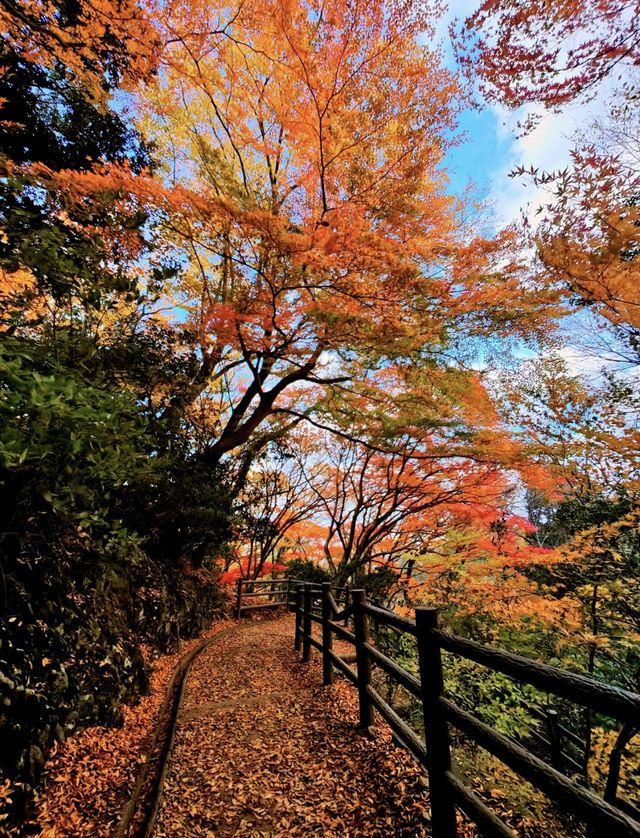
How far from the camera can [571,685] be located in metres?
1.25

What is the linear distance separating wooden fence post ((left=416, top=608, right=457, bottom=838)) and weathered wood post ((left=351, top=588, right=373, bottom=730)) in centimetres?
114

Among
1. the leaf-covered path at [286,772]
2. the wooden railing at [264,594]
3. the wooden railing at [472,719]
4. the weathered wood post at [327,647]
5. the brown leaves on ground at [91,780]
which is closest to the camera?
the wooden railing at [472,719]

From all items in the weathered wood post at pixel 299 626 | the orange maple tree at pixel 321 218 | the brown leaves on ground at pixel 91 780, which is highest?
the orange maple tree at pixel 321 218

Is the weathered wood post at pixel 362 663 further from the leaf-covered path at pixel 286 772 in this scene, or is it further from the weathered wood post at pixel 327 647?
the weathered wood post at pixel 327 647

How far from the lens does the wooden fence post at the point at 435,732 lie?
189cm

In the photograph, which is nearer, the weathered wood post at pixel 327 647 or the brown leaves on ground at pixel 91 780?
the brown leaves on ground at pixel 91 780

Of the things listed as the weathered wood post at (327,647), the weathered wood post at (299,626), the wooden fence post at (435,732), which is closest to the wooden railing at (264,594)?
the weathered wood post at (299,626)

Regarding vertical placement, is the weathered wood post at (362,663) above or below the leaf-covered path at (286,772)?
above

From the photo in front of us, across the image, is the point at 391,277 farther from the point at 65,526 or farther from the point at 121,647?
the point at 121,647

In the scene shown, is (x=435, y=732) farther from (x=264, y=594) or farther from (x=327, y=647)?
(x=264, y=594)

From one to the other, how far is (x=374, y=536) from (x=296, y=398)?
213 inches

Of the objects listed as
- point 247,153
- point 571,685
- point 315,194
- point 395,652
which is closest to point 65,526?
point 571,685

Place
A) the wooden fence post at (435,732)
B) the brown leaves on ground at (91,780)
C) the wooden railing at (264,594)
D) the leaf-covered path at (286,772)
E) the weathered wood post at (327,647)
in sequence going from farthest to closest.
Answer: the wooden railing at (264,594), the weathered wood post at (327,647), the brown leaves on ground at (91,780), the leaf-covered path at (286,772), the wooden fence post at (435,732)

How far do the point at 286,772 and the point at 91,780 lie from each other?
151cm
